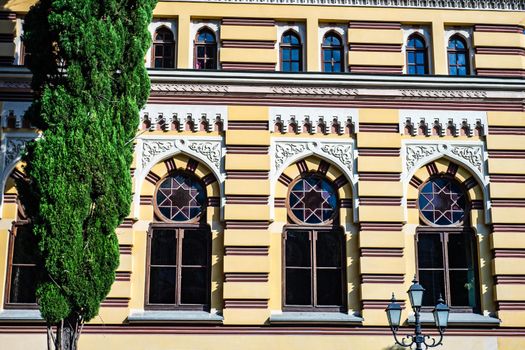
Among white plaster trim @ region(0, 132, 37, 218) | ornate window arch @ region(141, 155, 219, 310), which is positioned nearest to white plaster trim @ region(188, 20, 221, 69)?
ornate window arch @ region(141, 155, 219, 310)

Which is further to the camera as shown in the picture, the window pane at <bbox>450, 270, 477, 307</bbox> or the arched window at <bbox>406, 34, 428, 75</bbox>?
the arched window at <bbox>406, 34, 428, 75</bbox>

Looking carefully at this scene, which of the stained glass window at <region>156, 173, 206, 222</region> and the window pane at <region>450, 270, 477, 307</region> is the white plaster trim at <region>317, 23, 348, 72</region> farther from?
the window pane at <region>450, 270, 477, 307</region>

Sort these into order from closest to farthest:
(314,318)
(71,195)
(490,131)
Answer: (71,195)
(314,318)
(490,131)

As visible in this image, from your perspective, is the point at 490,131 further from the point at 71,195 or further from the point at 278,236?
the point at 71,195

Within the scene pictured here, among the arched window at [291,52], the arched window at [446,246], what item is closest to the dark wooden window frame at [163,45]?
the arched window at [291,52]

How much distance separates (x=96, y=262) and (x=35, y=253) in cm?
123

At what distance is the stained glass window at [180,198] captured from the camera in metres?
20.4

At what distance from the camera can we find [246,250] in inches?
780

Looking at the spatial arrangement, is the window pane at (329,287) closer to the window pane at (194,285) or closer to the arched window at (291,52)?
the window pane at (194,285)

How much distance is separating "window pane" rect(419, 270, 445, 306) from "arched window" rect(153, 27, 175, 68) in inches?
317

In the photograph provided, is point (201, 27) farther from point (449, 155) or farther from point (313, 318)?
point (313, 318)

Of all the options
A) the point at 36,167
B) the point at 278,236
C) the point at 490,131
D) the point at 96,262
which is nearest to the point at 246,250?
the point at 278,236

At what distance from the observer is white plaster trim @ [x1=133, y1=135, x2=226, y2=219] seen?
2034cm

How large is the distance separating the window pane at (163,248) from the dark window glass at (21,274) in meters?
2.78
